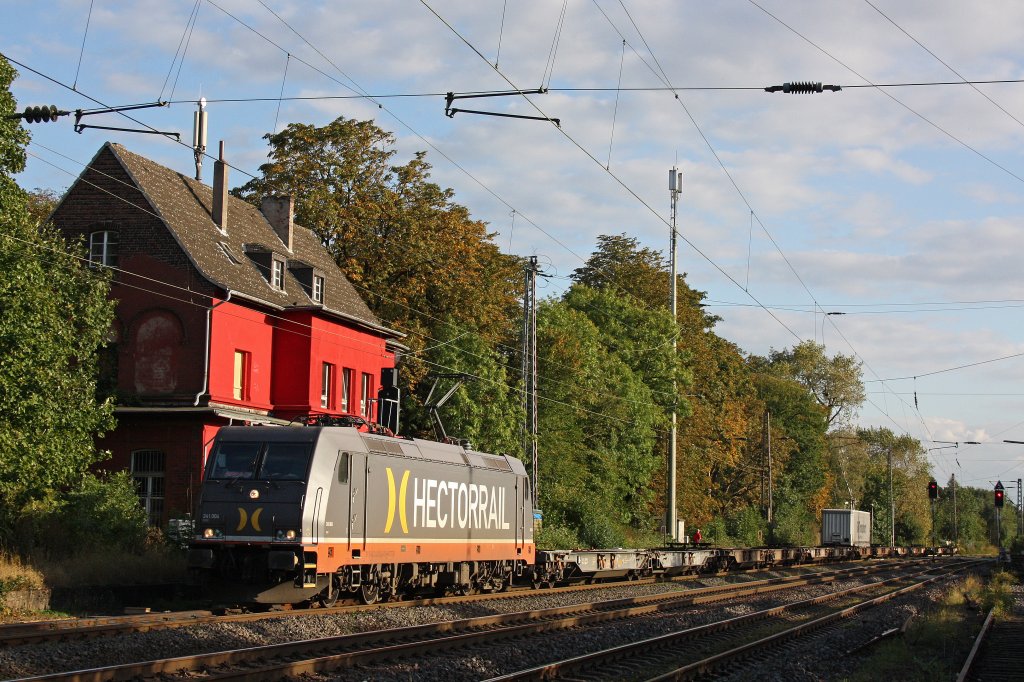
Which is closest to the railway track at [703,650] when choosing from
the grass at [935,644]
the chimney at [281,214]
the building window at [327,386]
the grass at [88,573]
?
the grass at [935,644]

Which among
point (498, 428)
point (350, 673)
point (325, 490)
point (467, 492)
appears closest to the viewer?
point (350, 673)

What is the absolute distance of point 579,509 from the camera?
1768 inches

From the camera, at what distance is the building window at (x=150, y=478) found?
111 ft

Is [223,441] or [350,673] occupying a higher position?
[223,441]

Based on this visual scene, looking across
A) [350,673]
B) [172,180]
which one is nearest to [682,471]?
[172,180]

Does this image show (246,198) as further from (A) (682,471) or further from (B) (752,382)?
(B) (752,382)

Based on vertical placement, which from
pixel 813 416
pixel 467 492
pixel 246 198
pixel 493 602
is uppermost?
pixel 246 198

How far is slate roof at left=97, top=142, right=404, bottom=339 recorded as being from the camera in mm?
35906

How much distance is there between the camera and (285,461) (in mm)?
20406

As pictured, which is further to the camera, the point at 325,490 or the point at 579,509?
the point at 579,509

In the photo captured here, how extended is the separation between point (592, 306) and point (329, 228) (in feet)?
62.4

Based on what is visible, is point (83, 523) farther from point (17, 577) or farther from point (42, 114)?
point (42, 114)

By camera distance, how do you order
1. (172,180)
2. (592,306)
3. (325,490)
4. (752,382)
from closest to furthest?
(325,490), (172,180), (592,306), (752,382)

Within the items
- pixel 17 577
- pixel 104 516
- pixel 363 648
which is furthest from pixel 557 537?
pixel 363 648
